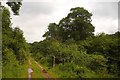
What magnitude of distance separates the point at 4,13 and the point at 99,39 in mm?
12749

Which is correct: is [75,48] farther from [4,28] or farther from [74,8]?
[74,8]

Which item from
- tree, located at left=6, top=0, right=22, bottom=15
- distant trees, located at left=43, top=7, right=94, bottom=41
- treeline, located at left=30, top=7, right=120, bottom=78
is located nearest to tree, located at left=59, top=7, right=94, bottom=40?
distant trees, located at left=43, top=7, right=94, bottom=41

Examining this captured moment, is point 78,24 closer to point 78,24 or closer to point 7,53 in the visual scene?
point 78,24

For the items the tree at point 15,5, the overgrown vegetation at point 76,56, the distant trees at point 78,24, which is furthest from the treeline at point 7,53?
the distant trees at point 78,24

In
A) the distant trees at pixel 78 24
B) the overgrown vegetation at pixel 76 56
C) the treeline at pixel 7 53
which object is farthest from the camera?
the distant trees at pixel 78 24

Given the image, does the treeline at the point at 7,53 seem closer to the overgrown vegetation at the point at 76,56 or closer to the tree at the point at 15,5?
the overgrown vegetation at the point at 76,56

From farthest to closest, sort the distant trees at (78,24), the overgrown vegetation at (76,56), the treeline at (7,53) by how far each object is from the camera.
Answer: the distant trees at (78,24)
the overgrown vegetation at (76,56)
the treeline at (7,53)

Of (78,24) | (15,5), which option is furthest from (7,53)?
(78,24)

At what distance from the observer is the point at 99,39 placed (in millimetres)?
35938

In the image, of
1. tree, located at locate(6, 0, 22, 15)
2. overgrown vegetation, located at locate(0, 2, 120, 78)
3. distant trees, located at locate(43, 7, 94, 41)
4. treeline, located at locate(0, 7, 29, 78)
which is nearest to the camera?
tree, located at locate(6, 0, 22, 15)

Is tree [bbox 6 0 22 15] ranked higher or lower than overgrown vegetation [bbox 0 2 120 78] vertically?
higher

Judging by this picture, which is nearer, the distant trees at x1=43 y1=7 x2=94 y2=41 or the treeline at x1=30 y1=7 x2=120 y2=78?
the treeline at x1=30 y1=7 x2=120 y2=78

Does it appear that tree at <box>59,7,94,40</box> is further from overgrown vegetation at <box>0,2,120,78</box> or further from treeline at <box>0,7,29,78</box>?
treeline at <box>0,7,29,78</box>

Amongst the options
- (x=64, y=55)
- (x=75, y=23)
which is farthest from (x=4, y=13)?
(x=75, y=23)
